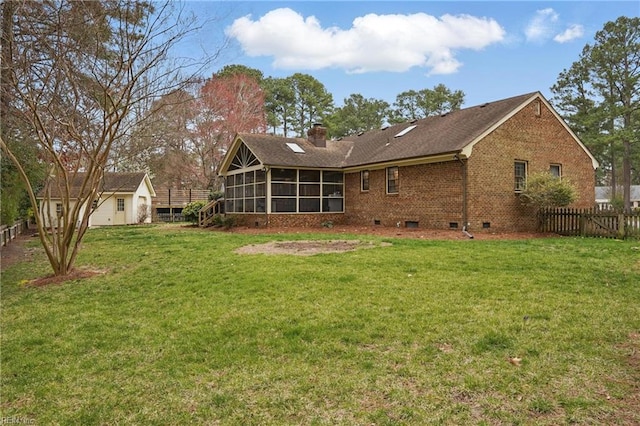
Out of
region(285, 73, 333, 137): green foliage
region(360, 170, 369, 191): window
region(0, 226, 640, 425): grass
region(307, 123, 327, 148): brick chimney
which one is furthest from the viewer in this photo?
region(285, 73, 333, 137): green foliage

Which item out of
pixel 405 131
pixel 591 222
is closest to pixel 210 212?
pixel 405 131

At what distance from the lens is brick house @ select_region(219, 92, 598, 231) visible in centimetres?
1545

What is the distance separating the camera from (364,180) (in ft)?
64.9

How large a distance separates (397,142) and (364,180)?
2346 millimetres

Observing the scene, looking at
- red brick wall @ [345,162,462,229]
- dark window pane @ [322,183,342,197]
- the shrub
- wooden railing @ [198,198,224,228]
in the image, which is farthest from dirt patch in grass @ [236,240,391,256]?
wooden railing @ [198,198,224,228]

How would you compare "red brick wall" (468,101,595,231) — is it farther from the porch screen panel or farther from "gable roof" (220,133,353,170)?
the porch screen panel

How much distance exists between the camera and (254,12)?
8625 mm

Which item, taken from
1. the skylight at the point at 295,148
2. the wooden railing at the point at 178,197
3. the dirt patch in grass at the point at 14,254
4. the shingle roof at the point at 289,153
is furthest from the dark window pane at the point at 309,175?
the wooden railing at the point at 178,197

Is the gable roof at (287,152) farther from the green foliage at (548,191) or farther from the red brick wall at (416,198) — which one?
the green foliage at (548,191)

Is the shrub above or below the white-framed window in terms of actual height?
below

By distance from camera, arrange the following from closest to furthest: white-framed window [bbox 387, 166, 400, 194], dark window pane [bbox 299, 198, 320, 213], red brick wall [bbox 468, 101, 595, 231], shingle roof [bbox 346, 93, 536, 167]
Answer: red brick wall [bbox 468, 101, 595, 231] → shingle roof [bbox 346, 93, 536, 167] → white-framed window [bbox 387, 166, 400, 194] → dark window pane [bbox 299, 198, 320, 213]

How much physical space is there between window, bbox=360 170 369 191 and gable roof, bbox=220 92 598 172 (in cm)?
57

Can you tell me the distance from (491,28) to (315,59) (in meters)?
10.6

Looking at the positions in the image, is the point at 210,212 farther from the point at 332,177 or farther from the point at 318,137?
the point at 332,177
